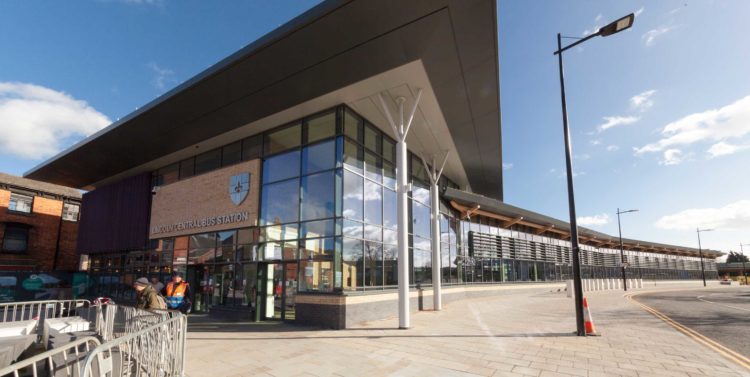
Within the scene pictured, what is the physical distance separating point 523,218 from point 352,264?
20.1m

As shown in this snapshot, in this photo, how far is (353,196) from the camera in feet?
43.0

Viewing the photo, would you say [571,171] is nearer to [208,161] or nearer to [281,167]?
[281,167]

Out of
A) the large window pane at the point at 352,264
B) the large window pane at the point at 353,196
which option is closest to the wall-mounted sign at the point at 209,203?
the large window pane at the point at 353,196

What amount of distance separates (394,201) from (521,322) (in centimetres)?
631

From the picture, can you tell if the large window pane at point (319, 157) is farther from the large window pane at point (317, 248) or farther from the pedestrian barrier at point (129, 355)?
the pedestrian barrier at point (129, 355)

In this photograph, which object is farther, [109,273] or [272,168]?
[109,273]

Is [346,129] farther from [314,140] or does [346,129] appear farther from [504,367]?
[504,367]

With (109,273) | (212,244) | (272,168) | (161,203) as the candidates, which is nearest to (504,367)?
(272,168)

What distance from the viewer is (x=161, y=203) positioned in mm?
18906

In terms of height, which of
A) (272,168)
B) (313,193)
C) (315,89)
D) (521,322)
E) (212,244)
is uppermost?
(315,89)

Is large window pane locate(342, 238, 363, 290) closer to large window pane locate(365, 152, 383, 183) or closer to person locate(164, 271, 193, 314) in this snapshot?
large window pane locate(365, 152, 383, 183)

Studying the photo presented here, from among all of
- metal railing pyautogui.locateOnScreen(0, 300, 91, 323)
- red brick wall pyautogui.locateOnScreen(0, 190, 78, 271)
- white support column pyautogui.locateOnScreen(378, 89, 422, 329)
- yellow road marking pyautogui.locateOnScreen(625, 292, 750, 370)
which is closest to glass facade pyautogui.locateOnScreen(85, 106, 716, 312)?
white support column pyautogui.locateOnScreen(378, 89, 422, 329)

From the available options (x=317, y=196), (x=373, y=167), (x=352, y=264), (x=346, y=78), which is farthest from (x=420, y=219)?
(x=346, y=78)

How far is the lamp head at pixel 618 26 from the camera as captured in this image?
354 inches
